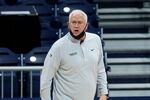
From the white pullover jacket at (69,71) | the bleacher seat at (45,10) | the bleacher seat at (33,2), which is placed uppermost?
the bleacher seat at (33,2)

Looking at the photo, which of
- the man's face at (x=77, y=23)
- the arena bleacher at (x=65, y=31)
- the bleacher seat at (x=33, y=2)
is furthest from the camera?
the bleacher seat at (x=33, y=2)

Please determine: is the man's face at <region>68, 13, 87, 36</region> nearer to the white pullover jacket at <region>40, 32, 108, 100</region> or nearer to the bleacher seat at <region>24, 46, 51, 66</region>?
the white pullover jacket at <region>40, 32, 108, 100</region>

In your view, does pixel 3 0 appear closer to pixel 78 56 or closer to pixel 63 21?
pixel 63 21

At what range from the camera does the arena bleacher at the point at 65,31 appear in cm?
704

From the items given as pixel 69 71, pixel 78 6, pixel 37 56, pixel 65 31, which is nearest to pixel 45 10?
pixel 78 6

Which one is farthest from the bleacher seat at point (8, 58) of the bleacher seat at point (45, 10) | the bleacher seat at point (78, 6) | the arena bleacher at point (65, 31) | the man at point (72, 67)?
the man at point (72, 67)

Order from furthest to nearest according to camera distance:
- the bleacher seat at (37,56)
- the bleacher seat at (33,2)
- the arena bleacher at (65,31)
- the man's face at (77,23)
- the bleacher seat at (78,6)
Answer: the bleacher seat at (33,2) < the bleacher seat at (78,6) < the bleacher seat at (37,56) < the arena bleacher at (65,31) < the man's face at (77,23)

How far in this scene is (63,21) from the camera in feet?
27.7

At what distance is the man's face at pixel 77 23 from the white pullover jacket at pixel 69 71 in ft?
0.33

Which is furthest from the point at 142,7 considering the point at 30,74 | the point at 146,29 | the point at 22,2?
the point at 30,74

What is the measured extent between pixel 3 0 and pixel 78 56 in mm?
4786

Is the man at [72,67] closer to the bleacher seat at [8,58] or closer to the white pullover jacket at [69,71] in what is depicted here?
the white pullover jacket at [69,71]

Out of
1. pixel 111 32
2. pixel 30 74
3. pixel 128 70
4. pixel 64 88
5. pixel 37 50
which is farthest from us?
pixel 111 32

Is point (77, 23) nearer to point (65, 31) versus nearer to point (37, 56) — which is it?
point (37, 56)
